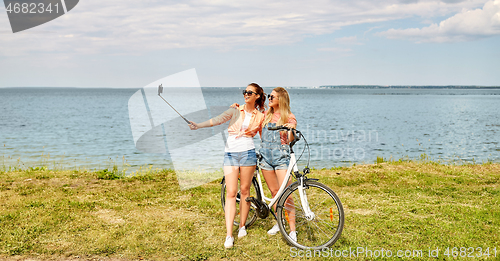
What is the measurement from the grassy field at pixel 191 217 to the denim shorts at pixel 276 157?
3.90ft

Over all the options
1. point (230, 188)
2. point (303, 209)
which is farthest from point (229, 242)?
point (303, 209)

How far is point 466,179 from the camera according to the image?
970cm

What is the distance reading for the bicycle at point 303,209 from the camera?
16.7 feet

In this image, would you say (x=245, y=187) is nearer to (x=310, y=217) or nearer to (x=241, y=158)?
(x=241, y=158)

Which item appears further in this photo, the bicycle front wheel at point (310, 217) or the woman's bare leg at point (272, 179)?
the woman's bare leg at point (272, 179)

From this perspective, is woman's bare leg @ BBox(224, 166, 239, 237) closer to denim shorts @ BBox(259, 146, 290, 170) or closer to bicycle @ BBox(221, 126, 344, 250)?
bicycle @ BBox(221, 126, 344, 250)

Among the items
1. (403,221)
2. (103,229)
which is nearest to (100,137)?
(103,229)

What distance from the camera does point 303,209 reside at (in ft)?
17.2

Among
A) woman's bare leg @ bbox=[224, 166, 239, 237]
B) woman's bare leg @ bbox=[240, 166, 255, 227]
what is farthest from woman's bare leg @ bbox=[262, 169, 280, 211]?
woman's bare leg @ bbox=[224, 166, 239, 237]

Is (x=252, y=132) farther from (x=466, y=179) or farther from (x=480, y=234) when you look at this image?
(x=466, y=179)

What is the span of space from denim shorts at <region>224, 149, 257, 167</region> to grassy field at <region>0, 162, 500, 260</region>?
49.2 inches

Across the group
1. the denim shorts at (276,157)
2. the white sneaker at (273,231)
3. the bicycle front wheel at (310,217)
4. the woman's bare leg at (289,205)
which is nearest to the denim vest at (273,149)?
the denim shorts at (276,157)

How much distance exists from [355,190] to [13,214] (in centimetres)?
715

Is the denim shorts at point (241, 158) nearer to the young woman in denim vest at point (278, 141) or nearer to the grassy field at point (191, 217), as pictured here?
the young woman in denim vest at point (278, 141)
